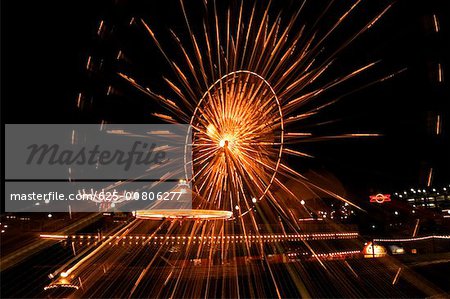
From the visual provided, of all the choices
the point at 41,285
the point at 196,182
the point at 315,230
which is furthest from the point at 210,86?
the point at 315,230

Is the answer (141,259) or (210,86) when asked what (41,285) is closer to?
(141,259)

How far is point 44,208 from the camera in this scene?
23.8 meters

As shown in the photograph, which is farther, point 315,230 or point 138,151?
point 315,230

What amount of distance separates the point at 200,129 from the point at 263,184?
2606 mm

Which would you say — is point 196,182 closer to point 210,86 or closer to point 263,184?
point 263,184

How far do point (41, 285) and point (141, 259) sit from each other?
6796mm

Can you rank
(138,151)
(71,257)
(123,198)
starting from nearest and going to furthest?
(138,151), (71,257), (123,198)

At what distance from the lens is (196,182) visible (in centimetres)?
1376

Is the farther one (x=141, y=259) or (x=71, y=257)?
(x=141, y=259)

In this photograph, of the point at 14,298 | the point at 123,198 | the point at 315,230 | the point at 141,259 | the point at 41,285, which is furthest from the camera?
the point at 315,230

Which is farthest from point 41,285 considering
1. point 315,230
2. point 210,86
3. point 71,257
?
point 315,230

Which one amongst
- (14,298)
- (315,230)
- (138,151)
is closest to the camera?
(14,298)

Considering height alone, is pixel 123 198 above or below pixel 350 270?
above

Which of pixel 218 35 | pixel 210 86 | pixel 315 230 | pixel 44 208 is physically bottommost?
pixel 315 230
